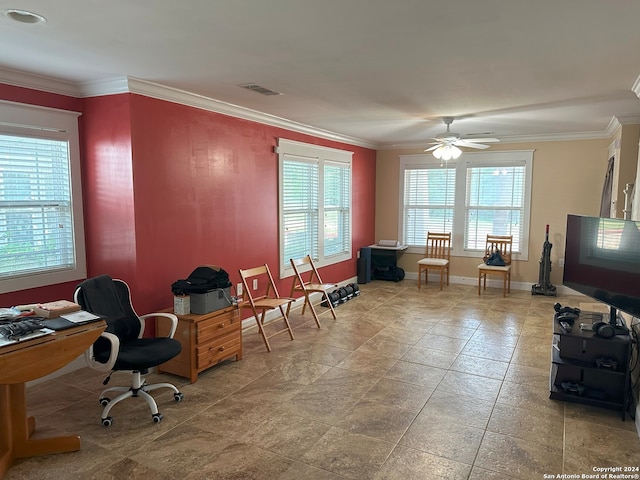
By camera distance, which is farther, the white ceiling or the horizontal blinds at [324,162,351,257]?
the horizontal blinds at [324,162,351,257]

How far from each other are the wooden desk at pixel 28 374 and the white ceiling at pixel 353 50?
1.63 meters

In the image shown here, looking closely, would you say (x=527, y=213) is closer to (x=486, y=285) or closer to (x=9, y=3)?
(x=486, y=285)

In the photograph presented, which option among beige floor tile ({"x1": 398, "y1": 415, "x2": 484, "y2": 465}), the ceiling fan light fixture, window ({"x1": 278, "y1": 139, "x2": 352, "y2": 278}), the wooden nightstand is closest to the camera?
beige floor tile ({"x1": 398, "y1": 415, "x2": 484, "y2": 465})

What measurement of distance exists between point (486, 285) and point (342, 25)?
18.5 feet

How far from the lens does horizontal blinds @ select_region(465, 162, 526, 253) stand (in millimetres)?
6688

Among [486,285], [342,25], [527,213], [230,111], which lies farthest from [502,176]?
[342,25]

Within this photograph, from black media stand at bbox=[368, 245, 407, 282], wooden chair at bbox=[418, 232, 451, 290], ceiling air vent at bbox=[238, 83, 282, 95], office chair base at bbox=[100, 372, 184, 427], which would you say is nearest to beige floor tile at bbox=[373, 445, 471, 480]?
office chair base at bbox=[100, 372, 184, 427]

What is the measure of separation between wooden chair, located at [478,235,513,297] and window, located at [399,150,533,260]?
160 mm

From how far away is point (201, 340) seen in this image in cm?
347

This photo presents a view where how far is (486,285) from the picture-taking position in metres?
6.97

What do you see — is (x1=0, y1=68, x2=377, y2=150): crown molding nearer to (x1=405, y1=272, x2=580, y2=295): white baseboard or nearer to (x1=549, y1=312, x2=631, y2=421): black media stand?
(x1=549, y1=312, x2=631, y2=421): black media stand

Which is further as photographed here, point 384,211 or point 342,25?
point 384,211

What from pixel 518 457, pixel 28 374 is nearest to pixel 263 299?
pixel 28 374

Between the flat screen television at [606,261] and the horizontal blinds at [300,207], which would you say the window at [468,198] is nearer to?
the horizontal blinds at [300,207]
